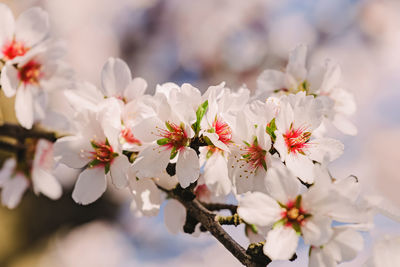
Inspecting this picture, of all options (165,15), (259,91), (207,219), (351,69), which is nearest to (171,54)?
(165,15)

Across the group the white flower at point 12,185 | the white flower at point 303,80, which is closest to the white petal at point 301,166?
the white flower at point 303,80

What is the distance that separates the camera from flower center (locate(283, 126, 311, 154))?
0.56m

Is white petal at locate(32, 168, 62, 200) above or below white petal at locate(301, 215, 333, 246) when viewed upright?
below

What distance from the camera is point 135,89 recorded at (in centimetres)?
71

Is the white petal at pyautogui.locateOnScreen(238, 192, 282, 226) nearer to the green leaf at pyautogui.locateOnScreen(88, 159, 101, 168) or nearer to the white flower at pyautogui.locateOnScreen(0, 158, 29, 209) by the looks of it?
the green leaf at pyautogui.locateOnScreen(88, 159, 101, 168)

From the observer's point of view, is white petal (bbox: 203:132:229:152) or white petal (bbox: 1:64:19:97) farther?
white petal (bbox: 1:64:19:97)

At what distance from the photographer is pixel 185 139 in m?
0.58

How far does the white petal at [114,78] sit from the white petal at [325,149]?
359 mm

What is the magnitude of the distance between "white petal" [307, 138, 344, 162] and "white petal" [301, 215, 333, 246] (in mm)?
105

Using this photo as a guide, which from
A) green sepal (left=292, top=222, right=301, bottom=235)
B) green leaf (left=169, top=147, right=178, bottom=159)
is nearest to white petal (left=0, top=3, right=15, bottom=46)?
green leaf (left=169, top=147, right=178, bottom=159)

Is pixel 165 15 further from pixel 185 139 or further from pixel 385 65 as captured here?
pixel 185 139

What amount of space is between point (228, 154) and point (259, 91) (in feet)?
0.81

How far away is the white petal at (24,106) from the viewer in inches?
30.3

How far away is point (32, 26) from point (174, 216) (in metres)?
0.50
